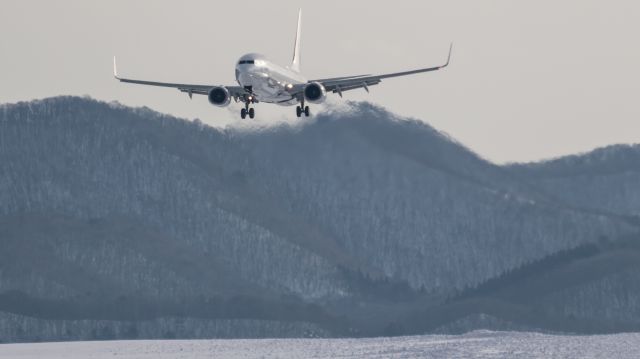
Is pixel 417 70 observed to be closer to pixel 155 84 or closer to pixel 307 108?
pixel 307 108

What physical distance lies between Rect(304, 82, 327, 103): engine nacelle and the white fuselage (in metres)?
1.90

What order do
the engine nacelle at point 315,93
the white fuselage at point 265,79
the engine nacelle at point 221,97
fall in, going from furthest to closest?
the engine nacelle at point 221,97, the engine nacelle at point 315,93, the white fuselage at point 265,79

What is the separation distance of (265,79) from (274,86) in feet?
5.94

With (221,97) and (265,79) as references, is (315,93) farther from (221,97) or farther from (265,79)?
(221,97)

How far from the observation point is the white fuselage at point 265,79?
167375 mm

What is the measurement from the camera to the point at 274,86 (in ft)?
557

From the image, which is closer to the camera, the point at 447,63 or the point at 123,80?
the point at 447,63

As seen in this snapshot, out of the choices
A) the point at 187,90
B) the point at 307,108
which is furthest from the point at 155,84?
the point at 307,108

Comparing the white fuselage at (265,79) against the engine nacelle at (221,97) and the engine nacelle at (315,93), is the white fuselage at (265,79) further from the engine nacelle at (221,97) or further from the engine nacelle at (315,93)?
the engine nacelle at (221,97)

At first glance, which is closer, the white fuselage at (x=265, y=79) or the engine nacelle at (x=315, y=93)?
the white fuselage at (x=265, y=79)

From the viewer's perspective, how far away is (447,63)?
529 feet

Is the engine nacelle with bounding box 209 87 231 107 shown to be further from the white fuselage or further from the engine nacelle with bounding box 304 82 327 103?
the engine nacelle with bounding box 304 82 327 103

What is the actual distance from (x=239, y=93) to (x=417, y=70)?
1777 cm

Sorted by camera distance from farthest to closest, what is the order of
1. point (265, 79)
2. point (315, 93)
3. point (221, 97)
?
point (221, 97) → point (315, 93) → point (265, 79)
